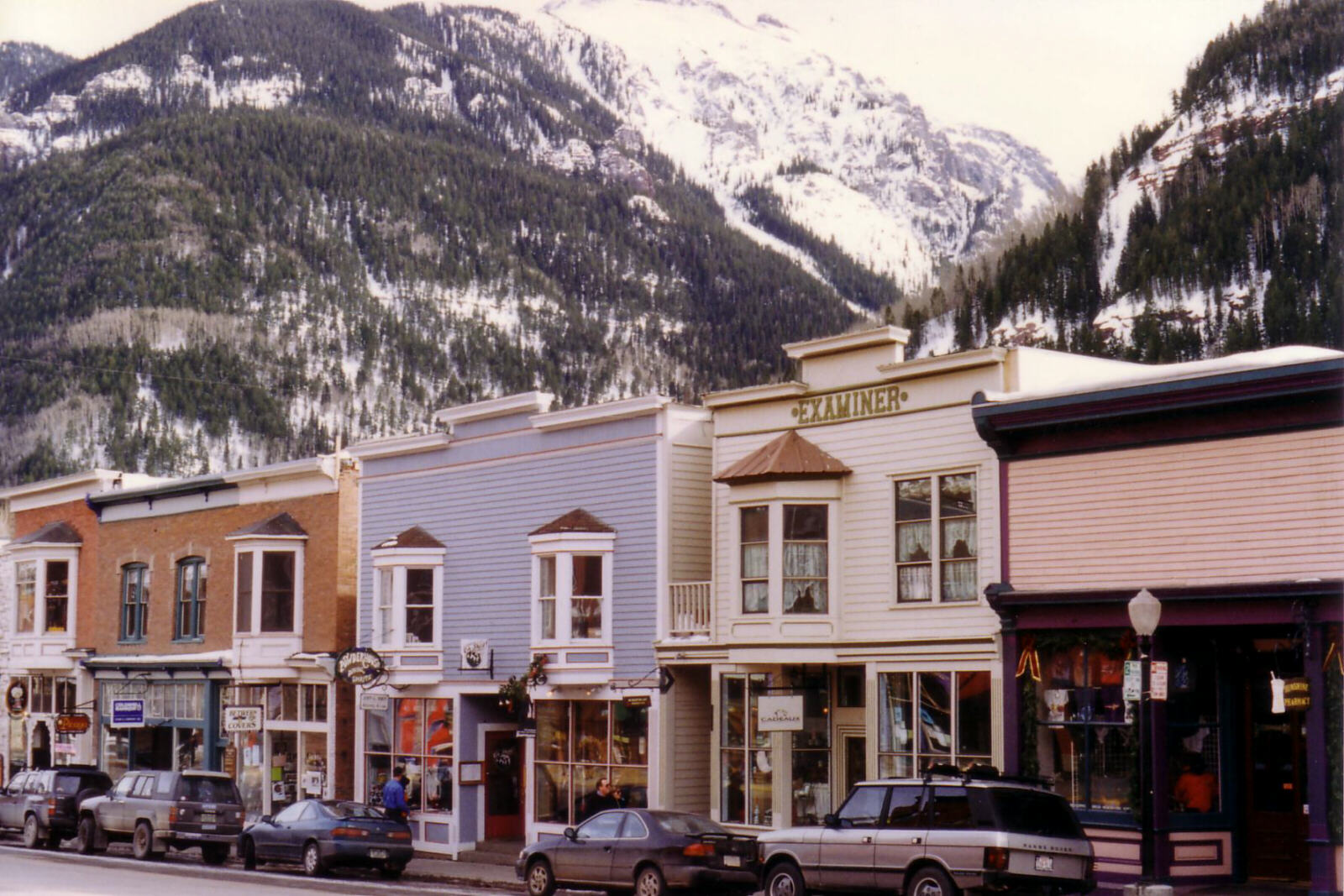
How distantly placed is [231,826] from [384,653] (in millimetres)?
4900

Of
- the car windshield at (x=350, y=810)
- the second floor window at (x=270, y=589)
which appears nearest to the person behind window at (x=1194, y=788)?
the car windshield at (x=350, y=810)

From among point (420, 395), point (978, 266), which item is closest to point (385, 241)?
point (420, 395)

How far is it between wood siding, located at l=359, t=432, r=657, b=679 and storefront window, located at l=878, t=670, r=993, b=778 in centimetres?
563

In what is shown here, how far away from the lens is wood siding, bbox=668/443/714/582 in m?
32.8

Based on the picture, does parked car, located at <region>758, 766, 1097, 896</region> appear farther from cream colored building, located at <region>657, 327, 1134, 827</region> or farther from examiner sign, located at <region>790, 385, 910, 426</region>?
examiner sign, located at <region>790, 385, 910, 426</region>

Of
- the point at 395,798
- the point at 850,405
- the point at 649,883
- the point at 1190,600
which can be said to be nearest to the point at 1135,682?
the point at 1190,600

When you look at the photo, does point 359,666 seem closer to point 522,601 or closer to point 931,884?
point 522,601

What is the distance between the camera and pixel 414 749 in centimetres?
3775

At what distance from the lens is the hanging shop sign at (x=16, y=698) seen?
46.9 metres

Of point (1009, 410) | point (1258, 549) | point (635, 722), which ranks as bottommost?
point (635, 722)

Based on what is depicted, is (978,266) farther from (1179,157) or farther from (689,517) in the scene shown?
(689,517)

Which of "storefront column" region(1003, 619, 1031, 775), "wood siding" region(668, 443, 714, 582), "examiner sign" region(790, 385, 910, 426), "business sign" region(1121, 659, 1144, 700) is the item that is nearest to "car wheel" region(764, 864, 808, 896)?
"storefront column" region(1003, 619, 1031, 775)

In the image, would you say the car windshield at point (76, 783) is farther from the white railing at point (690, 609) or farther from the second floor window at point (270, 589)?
the white railing at point (690, 609)

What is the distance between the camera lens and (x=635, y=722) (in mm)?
33156
